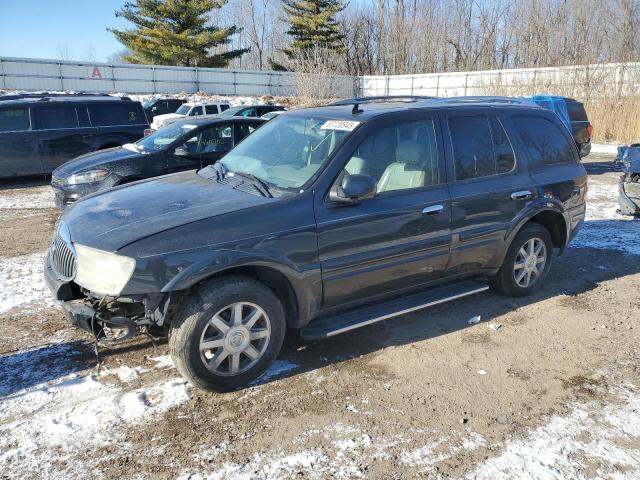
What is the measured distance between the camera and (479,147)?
4.68 metres

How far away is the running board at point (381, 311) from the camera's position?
12.6ft

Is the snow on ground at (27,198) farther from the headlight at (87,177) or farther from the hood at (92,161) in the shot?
the headlight at (87,177)

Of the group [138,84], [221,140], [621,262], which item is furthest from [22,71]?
Result: [621,262]

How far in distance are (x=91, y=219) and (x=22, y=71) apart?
100ft

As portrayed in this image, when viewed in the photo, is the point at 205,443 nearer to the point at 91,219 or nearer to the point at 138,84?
the point at 91,219

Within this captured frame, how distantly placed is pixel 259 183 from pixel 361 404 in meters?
1.76

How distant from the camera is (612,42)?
3222 cm

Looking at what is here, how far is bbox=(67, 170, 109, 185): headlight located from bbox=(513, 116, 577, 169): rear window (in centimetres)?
570

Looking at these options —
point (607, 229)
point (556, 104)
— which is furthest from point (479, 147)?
point (556, 104)

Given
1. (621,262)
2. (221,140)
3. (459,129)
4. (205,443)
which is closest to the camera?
(205,443)

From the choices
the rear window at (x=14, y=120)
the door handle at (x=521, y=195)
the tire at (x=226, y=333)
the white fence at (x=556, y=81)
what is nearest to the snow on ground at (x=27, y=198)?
the rear window at (x=14, y=120)

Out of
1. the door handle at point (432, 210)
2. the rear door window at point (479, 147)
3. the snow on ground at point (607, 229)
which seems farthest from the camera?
the snow on ground at point (607, 229)

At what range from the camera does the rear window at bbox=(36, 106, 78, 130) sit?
11.3 m

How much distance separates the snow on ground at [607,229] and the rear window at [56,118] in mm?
10237
